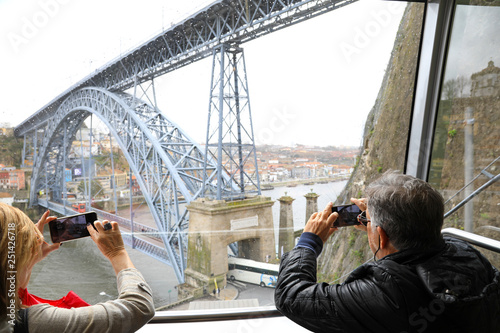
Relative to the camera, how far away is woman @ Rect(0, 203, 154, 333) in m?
0.62

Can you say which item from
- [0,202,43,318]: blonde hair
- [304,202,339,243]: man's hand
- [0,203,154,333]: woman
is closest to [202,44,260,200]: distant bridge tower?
[304,202,339,243]: man's hand

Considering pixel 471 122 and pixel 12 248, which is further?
pixel 471 122

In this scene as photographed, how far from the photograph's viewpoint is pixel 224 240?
287 cm

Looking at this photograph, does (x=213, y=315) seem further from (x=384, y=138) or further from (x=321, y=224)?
(x=384, y=138)

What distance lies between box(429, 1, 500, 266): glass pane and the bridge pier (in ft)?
4.59

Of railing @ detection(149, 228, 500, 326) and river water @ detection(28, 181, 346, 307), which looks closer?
railing @ detection(149, 228, 500, 326)

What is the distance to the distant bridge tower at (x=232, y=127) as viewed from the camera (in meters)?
3.21

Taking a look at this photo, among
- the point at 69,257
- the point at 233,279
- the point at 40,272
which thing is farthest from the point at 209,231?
the point at 40,272

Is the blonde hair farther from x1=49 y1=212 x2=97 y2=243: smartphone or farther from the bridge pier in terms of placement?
the bridge pier

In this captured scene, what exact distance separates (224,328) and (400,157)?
5.48 ft

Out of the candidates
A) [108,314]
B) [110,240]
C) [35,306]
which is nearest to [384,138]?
[110,240]

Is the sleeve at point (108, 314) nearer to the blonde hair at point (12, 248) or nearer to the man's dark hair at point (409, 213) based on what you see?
the blonde hair at point (12, 248)

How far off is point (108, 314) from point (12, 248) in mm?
233

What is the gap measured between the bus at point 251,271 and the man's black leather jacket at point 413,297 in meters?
1.68
